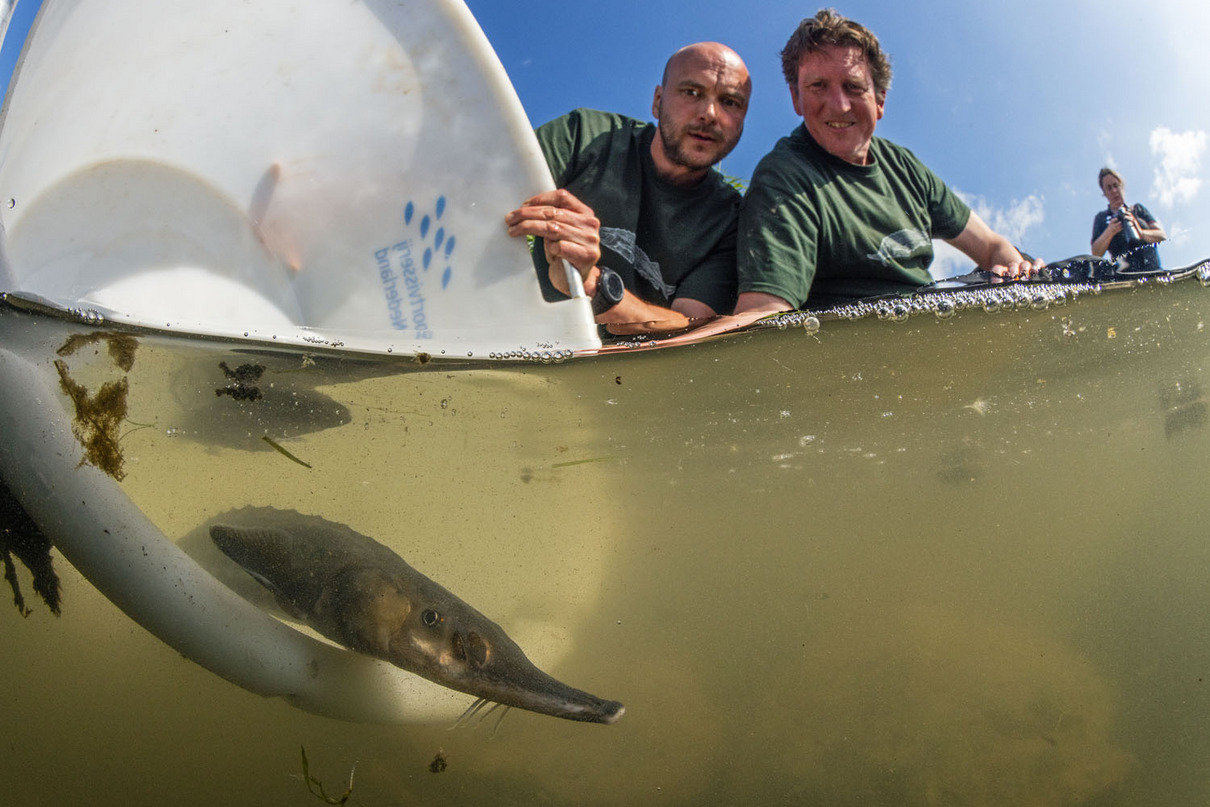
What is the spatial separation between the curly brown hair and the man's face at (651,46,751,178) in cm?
7

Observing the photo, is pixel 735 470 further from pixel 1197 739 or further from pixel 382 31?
pixel 1197 739

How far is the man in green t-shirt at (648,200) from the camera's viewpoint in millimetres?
1004

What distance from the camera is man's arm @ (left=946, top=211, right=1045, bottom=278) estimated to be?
114 centimetres

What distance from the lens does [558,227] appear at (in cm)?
101

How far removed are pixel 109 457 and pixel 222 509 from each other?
153 millimetres

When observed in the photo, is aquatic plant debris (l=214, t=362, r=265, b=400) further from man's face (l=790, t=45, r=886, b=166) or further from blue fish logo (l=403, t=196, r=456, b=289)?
man's face (l=790, t=45, r=886, b=166)

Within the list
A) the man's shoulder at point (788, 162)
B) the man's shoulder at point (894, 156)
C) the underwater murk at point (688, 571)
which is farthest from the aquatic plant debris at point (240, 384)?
the man's shoulder at point (894, 156)

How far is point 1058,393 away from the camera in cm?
121

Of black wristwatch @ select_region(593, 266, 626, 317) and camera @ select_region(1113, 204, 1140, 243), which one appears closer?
black wristwatch @ select_region(593, 266, 626, 317)

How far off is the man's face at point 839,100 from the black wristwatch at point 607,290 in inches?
14.0

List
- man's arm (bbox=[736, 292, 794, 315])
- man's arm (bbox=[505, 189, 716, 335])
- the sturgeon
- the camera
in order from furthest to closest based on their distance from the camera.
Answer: the camera → man's arm (bbox=[736, 292, 794, 315]) → man's arm (bbox=[505, 189, 716, 335]) → the sturgeon

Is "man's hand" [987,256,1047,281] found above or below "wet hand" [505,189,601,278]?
below

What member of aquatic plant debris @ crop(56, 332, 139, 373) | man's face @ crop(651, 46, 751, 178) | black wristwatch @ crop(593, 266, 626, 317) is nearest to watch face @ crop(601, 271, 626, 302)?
black wristwatch @ crop(593, 266, 626, 317)

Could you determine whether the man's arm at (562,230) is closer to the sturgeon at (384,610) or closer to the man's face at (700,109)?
the man's face at (700,109)
